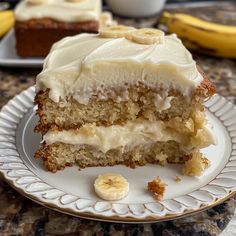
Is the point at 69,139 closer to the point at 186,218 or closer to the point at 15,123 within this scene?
the point at 15,123

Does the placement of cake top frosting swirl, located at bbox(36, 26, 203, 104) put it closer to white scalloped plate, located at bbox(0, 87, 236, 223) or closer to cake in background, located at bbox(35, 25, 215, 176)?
cake in background, located at bbox(35, 25, 215, 176)

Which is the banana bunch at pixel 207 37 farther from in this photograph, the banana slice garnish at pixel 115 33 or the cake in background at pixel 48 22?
the banana slice garnish at pixel 115 33

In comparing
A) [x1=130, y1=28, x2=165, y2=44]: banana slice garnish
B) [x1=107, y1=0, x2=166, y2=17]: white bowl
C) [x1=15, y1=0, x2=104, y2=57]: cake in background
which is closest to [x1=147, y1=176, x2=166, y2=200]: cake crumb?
[x1=130, y1=28, x2=165, y2=44]: banana slice garnish

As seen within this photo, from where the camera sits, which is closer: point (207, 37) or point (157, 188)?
point (157, 188)

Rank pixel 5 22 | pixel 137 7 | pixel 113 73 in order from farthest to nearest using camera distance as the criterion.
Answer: pixel 137 7
pixel 5 22
pixel 113 73

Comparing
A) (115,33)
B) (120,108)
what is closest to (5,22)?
(115,33)

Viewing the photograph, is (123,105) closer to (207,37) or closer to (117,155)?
(117,155)

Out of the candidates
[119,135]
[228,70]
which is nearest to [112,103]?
[119,135]

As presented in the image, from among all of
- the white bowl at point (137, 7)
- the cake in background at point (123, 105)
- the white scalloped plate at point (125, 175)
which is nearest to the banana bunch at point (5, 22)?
the white bowl at point (137, 7)
